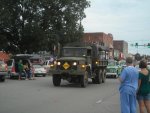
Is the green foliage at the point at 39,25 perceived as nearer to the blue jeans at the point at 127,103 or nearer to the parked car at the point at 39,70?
the parked car at the point at 39,70

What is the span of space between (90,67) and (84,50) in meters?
1.22

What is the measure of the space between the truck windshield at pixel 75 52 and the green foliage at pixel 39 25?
83.8ft

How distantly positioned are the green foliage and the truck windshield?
25.6 meters

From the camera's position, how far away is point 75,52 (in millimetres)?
27906

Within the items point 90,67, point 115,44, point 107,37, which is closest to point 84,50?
point 90,67

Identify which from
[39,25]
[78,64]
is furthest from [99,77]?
[39,25]

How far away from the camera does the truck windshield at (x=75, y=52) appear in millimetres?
27798

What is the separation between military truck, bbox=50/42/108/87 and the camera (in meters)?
26.2

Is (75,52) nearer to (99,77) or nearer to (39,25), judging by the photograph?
(99,77)

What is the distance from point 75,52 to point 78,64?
1803 millimetres

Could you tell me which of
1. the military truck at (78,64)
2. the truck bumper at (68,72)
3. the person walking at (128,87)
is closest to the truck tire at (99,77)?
the military truck at (78,64)

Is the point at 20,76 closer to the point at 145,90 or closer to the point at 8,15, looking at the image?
the point at 8,15

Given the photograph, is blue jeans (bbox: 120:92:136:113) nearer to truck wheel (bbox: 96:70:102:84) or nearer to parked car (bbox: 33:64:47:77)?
truck wheel (bbox: 96:70:102:84)

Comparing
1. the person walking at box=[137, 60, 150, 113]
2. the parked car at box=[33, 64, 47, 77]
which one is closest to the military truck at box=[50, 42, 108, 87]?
the parked car at box=[33, 64, 47, 77]
